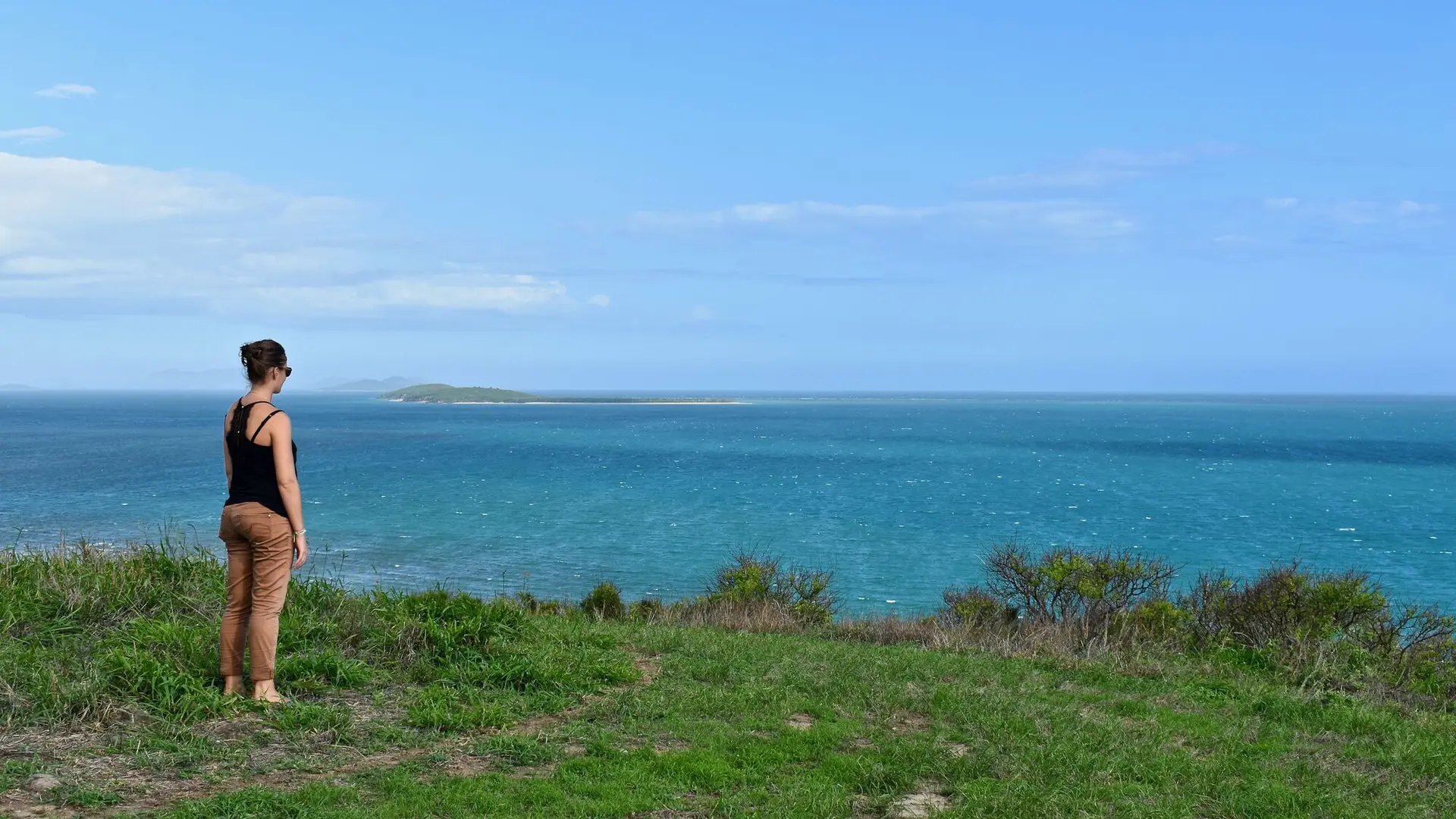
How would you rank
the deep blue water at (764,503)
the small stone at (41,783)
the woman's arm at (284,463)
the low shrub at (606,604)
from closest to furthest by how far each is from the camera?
the small stone at (41,783)
the woman's arm at (284,463)
the low shrub at (606,604)
the deep blue water at (764,503)

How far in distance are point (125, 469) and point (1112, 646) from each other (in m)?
71.3

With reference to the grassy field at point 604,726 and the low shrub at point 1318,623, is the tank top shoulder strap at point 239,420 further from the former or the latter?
the low shrub at point 1318,623

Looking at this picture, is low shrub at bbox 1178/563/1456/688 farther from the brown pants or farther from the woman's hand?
the brown pants

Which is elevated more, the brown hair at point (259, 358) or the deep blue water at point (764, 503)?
the brown hair at point (259, 358)

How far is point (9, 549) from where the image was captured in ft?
34.6

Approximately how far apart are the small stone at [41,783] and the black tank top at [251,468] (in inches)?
70.1

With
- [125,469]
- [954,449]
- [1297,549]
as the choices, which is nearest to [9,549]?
[1297,549]

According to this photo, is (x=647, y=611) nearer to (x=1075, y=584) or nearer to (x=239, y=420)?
(x=1075, y=584)

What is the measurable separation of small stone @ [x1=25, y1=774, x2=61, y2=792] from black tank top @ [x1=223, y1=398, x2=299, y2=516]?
1.78m

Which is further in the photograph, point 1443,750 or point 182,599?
point 182,599

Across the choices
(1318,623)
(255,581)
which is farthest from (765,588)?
(255,581)

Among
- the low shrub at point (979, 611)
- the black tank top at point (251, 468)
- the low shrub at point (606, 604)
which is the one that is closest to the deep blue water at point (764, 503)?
the low shrub at point (606, 604)

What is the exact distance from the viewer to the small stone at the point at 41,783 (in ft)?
17.2

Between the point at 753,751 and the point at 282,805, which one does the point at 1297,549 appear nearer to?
the point at 753,751
